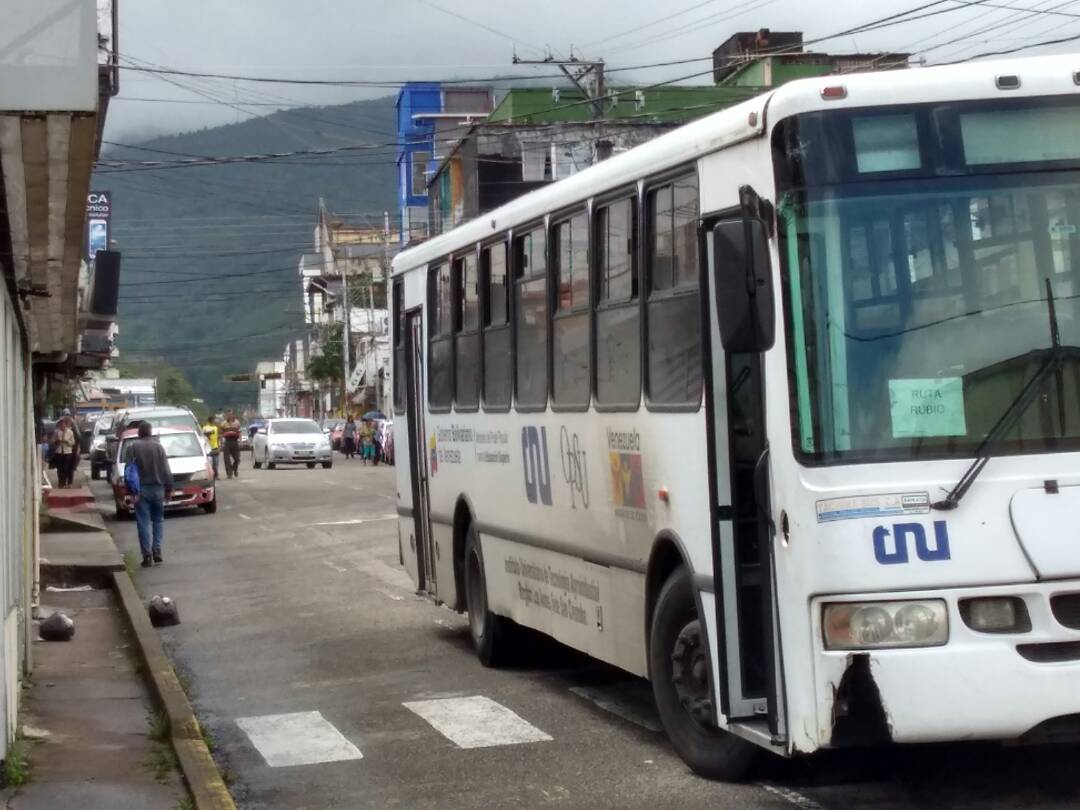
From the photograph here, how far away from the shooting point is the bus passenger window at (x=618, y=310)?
920 cm

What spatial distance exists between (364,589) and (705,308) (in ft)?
38.1

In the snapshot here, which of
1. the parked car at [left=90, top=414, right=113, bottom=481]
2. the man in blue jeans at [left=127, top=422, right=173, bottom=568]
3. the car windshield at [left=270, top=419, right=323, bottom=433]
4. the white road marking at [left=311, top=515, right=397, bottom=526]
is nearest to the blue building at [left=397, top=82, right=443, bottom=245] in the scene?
the parked car at [left=90, top=414, right=113, bottom=481]

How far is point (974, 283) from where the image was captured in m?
7.04

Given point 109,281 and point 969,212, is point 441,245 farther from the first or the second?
point 969,212

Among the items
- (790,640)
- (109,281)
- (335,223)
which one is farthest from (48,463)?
(335,223)

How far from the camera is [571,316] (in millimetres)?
10273

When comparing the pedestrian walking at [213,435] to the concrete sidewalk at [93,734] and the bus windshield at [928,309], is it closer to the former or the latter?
the concrete sidewalk at [93,734]

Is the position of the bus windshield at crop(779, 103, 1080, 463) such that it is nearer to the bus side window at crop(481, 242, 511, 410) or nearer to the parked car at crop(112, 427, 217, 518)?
the bus side window at crop(481, 242, 511, 410)

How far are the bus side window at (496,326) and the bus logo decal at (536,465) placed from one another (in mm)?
515

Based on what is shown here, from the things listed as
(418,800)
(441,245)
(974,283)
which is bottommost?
(418,800)

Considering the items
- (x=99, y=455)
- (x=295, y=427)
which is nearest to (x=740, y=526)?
(x=99, y=455)

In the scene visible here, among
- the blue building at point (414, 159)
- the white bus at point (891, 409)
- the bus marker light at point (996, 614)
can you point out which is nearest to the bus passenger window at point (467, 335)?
the white bus at point (891, 409)

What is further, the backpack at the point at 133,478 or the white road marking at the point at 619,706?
the backpack at the point at 133,478

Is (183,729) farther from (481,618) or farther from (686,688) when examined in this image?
(686,688)
